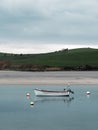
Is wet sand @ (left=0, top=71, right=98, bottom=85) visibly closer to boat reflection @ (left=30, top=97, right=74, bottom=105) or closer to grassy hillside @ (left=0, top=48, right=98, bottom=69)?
boat reflection @ (left=30, top=97, right=74, bottom=105)

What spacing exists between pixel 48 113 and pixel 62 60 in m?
120

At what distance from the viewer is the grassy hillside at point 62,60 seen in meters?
161

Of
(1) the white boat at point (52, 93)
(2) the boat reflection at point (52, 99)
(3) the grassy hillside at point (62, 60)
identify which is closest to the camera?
(2) the boat reflection at point (52, 99)

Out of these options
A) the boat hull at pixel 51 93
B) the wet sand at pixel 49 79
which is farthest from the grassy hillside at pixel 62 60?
the boat hull at pixel 51 93

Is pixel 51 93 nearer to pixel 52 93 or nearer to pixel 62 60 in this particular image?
pixel 52 93

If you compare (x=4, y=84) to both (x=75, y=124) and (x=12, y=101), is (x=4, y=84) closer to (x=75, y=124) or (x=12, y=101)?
(x=12, y=101)

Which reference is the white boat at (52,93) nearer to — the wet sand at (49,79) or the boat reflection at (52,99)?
the boat reflection at (52,99)

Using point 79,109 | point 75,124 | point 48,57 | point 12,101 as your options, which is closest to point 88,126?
point 75,124

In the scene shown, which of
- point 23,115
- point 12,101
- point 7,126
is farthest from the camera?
point 12,101

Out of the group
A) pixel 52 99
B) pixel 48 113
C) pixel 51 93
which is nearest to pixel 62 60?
pixel 51 93

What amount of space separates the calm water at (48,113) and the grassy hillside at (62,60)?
91705mm

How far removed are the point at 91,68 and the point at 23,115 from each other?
11097 centimetres

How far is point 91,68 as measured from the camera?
157375mm

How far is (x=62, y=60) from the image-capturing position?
169 m
